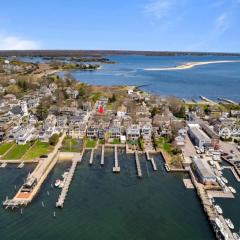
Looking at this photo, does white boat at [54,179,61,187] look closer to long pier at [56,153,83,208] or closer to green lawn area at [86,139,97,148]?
long pier at [56,153,83,208]

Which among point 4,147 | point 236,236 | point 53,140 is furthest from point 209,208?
point 4,147

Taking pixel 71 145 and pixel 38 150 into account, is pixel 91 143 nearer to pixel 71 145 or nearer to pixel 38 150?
pixel 71 145

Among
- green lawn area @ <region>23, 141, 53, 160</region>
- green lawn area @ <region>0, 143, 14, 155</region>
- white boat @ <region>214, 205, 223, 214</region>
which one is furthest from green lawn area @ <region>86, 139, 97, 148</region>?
white boat @ <region>214, 205, 223, 214</region>

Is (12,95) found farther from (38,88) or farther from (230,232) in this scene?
(230,232)

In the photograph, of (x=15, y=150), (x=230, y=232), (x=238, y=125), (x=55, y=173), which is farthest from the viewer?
(x=238, y=125)

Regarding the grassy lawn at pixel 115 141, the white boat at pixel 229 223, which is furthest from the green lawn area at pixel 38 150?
the white boat at pixel 229 223

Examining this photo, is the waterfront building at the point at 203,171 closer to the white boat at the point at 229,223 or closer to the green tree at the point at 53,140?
the white boat at the point at 229,223

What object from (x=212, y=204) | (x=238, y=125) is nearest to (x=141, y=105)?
(x=238, y=125)
